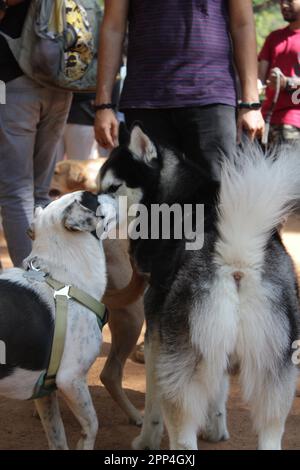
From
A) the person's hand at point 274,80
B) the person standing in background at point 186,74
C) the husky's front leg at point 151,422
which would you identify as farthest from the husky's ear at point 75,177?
the husky's front leg at point 151,422

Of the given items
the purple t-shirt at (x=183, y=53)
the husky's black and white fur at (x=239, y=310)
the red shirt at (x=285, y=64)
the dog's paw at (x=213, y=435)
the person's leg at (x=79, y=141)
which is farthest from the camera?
the person's leg at (x=79, y=141)

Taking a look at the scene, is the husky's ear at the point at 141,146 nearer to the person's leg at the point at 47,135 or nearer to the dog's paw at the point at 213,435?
the person's leg at the point at 47,135

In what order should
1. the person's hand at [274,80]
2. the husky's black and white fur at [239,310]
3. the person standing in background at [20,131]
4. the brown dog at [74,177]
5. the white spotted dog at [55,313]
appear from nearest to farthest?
the husky's black and white fur at [239,310] < the white spotted dog at [55,313] < the person standing in background at [20,131] < the brown dog at [74,177] < the person's hand at [274,80]

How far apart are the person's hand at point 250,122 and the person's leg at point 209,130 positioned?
0.08m

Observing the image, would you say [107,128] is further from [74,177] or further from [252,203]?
[74,177]

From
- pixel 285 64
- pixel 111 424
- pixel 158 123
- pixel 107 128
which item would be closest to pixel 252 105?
pixel 158 123

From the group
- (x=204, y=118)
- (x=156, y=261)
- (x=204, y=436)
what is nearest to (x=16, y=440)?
(x=204, y=436)

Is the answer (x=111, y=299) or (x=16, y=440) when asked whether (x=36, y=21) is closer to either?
(x=111, y=299)

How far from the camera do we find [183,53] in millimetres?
3852

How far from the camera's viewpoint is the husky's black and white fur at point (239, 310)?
2.78 m

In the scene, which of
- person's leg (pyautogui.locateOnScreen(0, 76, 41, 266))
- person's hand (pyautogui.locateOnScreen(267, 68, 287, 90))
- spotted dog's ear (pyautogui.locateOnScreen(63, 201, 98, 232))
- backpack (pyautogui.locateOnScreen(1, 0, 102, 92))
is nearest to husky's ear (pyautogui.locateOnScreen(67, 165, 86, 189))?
person's leg (pyautogui.locateOnScreen(0, 76, 41, 266))

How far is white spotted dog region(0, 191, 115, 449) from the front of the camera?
311 centimetres

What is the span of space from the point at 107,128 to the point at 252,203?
1353 mm

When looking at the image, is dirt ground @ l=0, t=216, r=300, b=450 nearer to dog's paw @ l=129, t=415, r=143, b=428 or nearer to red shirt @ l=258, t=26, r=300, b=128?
dog's paw @ l=129, t=415, r=143, b=428
